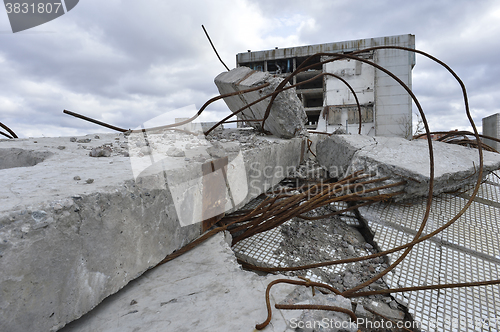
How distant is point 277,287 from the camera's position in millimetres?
1091

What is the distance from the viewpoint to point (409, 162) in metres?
2.28

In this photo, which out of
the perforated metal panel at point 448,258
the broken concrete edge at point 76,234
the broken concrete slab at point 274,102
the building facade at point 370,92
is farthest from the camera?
the building facade at point 370,92

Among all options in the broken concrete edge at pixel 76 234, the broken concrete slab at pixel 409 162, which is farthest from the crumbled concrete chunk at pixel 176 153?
the broken concrete slab at pixel 409 162

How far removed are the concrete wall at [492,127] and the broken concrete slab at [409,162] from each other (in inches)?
165

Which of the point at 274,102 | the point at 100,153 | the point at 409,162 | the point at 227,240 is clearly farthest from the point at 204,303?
the point at 274,102

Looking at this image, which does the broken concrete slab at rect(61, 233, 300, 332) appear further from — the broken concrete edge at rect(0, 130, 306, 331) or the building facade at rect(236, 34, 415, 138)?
the building facade at rect(236, 34, 415, 138)

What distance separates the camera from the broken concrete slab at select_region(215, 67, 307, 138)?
2818mm

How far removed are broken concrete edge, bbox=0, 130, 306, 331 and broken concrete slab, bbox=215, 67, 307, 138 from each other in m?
1.63

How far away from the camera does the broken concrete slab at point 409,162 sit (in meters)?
2.16

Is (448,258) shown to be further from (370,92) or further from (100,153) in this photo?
(370,92)

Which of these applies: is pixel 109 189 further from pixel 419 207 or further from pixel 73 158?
pixel 419 207

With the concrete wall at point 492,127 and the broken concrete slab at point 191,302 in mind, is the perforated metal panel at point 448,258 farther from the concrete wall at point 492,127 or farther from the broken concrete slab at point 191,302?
the concrete wall at point 492,127

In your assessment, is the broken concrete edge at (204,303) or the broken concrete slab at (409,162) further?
the broken concrete slab at (409,162)

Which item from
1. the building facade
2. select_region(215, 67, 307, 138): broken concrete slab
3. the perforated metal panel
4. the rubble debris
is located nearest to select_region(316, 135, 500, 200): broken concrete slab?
the perforated metal panel
